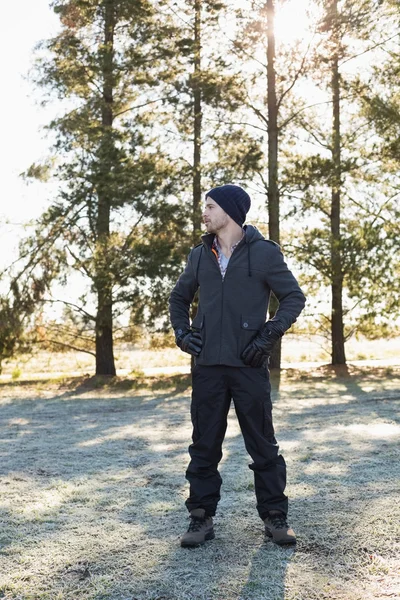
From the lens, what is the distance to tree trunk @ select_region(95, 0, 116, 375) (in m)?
15.4

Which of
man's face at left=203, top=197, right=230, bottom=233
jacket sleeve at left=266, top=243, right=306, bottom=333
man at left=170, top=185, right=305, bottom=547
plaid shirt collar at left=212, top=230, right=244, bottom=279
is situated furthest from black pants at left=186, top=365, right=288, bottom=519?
man's face at left=203, top=197, right=230, bottom=233

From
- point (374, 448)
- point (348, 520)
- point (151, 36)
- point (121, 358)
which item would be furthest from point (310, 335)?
point (348, 520)

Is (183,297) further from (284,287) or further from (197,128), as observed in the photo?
(197,128)

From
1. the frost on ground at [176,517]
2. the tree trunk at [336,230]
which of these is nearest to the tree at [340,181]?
the tree trunk at [336,230]

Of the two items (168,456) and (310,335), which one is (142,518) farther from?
(310,335)

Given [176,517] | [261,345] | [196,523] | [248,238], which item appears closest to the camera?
[261,345]

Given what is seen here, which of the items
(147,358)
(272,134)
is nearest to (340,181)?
(272,134)

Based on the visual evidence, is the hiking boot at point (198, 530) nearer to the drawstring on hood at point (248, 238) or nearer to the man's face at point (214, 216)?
the drawstring on hood at point (248, 238)

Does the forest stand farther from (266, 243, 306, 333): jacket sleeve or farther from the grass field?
(266, 243, 306, 333): jacket sleeve

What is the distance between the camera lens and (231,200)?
408 cm

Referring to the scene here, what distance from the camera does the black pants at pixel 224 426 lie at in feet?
12.8

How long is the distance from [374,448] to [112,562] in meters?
3.51

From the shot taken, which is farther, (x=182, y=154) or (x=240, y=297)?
(x=182, y=154)

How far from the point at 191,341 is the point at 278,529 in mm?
1114
